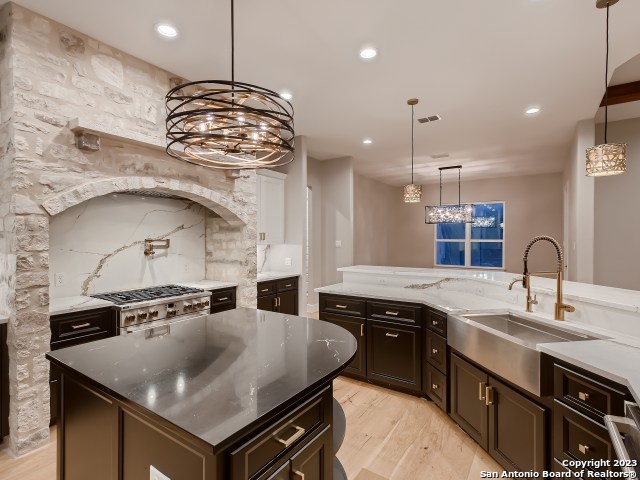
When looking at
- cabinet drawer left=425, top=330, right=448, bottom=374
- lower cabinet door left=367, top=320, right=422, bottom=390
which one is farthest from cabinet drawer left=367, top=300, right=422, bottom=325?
cabinet drawer left=425, top=330, right=448, bottom=374

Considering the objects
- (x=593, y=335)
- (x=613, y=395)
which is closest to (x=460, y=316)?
(x=593, y=335)

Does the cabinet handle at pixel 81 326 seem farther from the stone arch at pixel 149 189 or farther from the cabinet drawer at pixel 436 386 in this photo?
the cabinet drawer at pixel 436 386

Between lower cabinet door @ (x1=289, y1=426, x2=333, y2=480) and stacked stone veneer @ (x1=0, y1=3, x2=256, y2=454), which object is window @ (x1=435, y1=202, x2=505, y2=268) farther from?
lower cabinet door @ (x1=289, y1=426, x2=333, y2=480)

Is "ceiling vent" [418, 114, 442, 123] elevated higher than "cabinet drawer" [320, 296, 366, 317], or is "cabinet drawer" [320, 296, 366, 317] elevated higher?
"ceiling vent" [418, 114, 442, 123]

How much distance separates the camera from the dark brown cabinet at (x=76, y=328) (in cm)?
246

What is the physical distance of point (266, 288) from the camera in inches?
174

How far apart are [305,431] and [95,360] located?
96 cm

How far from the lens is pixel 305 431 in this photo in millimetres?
1241

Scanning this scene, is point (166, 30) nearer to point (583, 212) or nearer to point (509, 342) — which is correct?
point (509, 342)

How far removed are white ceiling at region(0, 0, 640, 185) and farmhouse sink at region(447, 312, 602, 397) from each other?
2140 millimetres

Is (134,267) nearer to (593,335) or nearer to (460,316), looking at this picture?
(460,316)

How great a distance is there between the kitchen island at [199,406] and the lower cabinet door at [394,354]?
1.47 meters

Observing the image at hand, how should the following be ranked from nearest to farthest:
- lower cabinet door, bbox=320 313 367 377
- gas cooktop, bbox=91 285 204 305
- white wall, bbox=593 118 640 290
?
gas cooktop, bbox=91 285 204 305 → lower cabinet door, bbox=320 313 367 377 → white wall, bbox=593 118 640 290

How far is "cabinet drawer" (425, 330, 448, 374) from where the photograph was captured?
273 cm
